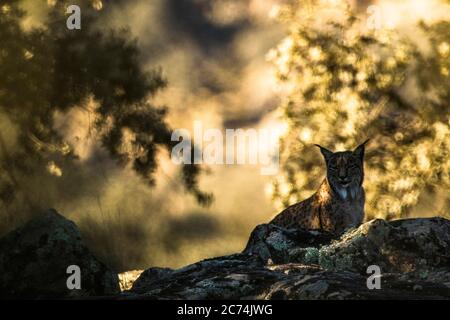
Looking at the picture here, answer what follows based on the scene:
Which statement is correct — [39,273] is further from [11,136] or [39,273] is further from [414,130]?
[414,130]

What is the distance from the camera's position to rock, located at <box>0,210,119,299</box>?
10.1 meters

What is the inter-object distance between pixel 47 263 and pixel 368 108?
13.2 meters

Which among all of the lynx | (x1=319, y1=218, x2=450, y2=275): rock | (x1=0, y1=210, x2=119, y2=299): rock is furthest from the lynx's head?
(x1=0, y1=210, x2=119, y2=299): rock

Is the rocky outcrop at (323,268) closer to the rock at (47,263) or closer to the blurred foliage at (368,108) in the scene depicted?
the rock at (47,263)

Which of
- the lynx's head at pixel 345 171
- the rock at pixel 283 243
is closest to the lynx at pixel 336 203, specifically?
the lynx's head at pixel 345 171

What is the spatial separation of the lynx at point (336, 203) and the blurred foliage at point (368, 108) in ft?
17.7

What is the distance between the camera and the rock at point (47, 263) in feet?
33.3

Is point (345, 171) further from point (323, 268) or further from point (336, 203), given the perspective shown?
point (323, 268)

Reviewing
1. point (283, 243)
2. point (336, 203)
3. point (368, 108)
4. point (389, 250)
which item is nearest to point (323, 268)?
point (389, 250)

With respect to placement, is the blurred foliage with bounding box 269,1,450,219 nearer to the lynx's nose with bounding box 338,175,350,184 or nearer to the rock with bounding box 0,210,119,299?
the lynx's nose with bounding box 338,175,350,184

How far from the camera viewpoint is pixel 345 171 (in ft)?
51.1

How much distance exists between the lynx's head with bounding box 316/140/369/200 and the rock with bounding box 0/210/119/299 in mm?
6144

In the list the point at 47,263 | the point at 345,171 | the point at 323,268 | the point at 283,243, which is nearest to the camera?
the point at 47,263
